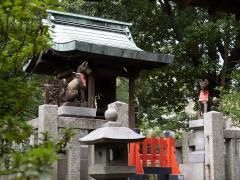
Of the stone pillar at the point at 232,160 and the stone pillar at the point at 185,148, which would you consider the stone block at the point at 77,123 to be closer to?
the stone pillar at the point at 185,148

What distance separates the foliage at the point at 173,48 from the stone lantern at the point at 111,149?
10236 mm

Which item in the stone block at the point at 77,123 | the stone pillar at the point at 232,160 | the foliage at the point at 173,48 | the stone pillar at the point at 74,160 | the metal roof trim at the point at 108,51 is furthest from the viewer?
the foliage at the point at 173,48

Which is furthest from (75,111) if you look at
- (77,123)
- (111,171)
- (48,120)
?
(111,171)

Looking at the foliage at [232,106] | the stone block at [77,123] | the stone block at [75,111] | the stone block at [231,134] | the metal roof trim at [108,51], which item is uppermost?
the metal roof trim at [108,51]

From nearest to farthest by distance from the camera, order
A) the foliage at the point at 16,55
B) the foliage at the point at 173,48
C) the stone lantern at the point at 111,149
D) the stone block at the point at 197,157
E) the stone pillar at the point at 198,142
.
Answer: the foliage at the point at 16,55 < the stone lantern at the point at 111,149 < the stone block at the point at 197,157 < the stone pillar at the point at 198,142 < the foliage at the point at 173,48

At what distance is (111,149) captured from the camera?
7219 millimetres

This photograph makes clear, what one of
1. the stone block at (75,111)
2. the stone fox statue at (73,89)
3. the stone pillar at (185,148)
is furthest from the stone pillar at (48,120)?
the stone pillar at (185,148)

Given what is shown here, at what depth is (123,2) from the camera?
19.1m

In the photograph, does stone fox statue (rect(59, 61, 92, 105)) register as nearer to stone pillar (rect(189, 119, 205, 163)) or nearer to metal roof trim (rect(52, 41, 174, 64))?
metal roof trim (rect(52, 41, 174, 64))

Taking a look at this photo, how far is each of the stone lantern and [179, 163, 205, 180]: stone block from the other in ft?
9.04

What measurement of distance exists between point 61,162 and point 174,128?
9.78m

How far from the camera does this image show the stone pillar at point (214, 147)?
354 inches

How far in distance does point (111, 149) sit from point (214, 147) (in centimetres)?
283

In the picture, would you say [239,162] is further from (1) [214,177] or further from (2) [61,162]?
(2) [61,162]
